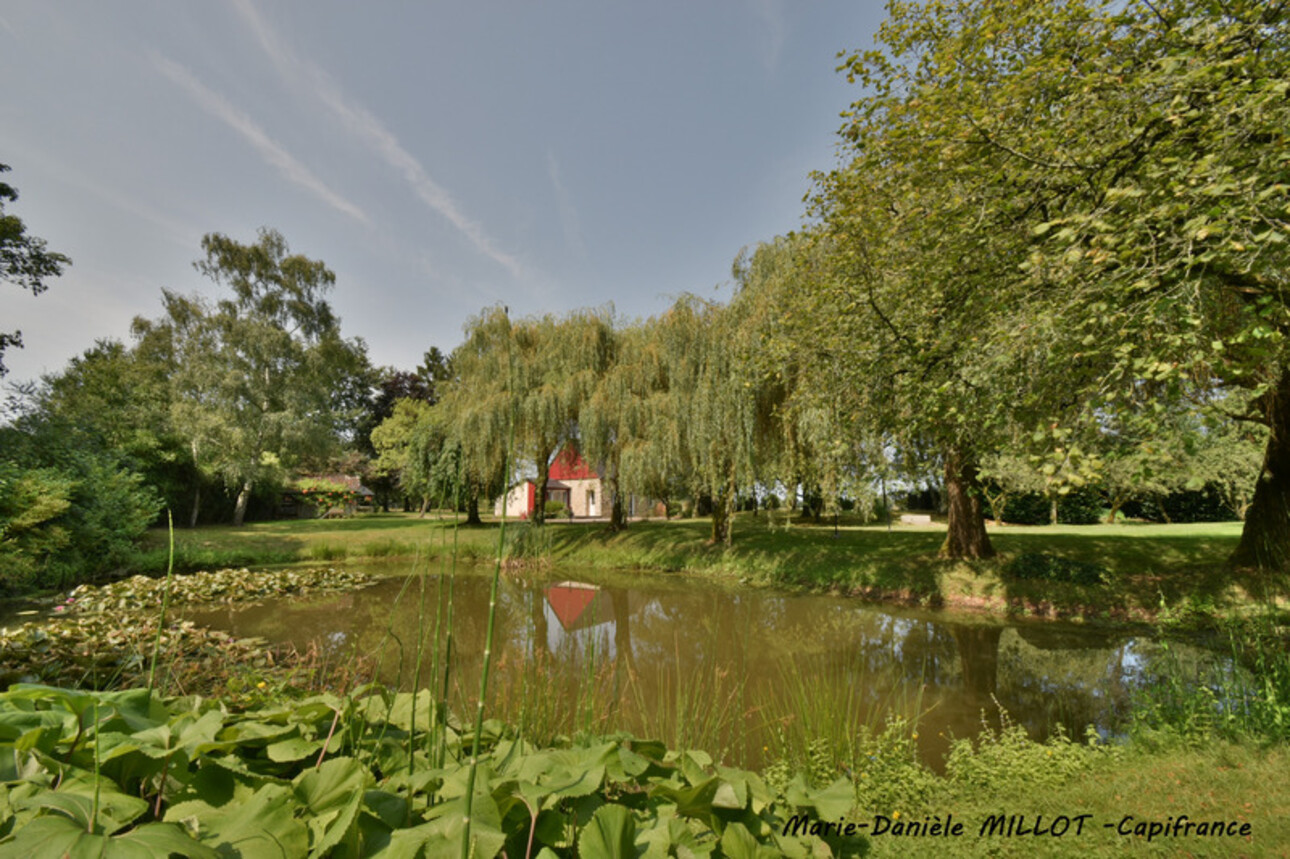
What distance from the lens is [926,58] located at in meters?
4.95

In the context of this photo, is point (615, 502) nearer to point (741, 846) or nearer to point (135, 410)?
point (741, 846)

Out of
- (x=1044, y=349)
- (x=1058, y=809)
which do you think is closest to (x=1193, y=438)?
(x=1044, y=349)

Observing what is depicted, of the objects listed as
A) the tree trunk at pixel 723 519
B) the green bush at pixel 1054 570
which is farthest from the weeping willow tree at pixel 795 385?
the green bush at pixel 1054 570

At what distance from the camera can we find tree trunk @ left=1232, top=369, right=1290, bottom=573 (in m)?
7.05

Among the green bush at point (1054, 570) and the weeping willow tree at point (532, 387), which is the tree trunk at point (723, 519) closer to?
the weeping willow tree at point (532, 387)

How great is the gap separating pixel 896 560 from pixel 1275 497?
5.13m

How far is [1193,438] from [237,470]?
74.6 ft

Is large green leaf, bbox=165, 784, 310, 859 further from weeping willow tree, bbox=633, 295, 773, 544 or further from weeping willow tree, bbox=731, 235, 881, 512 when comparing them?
weeping willow tree, bbox=633, 295, 773, 544

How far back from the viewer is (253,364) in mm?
19875

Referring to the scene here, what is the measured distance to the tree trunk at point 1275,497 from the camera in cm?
705

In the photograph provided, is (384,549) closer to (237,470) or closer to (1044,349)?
(237,470)

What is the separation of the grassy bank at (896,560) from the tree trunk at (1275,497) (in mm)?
381

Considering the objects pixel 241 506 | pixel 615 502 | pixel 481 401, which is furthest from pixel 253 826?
pixel 241 506

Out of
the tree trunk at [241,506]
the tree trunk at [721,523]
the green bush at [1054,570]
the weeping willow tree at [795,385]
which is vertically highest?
the weeping willow tree at [795,385]
